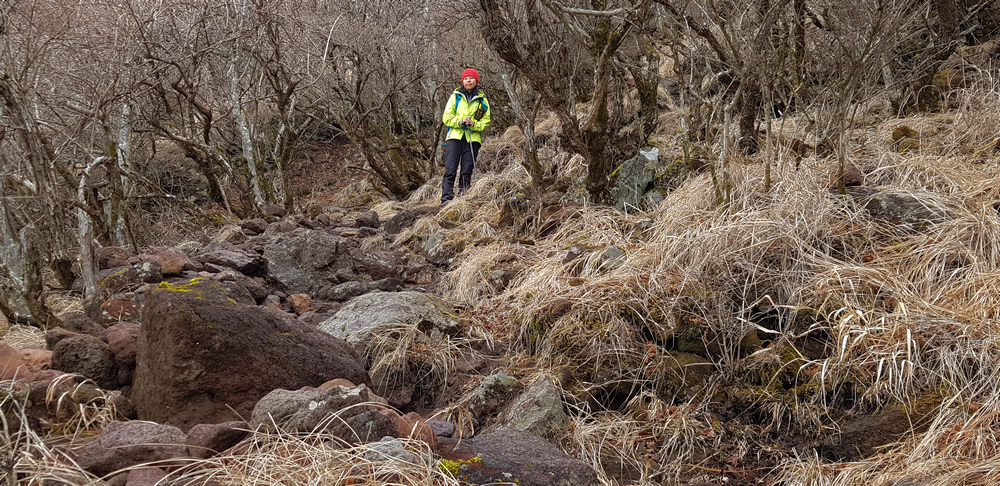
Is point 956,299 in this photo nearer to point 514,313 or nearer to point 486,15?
point 514,313

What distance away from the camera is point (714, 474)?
299 centimetres

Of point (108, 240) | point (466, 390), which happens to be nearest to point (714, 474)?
point (466, 390)

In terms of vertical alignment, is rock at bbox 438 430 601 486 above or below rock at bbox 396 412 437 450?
below

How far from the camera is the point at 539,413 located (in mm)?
3125

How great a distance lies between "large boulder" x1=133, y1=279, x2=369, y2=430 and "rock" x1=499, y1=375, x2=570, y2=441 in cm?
94

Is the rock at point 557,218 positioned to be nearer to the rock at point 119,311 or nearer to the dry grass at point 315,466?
the rock at point 119,311

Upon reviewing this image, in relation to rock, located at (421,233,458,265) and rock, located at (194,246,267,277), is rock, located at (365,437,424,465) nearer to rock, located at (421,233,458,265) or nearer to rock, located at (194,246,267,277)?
rock, located at (194,246,267,277)

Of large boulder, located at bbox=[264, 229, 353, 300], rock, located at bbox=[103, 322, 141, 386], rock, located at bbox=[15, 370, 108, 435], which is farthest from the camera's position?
large boulder, located at bbox=[264, 229, 353, 300]

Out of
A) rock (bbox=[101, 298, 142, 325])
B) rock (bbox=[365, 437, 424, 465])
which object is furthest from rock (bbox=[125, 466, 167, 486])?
rock (bbox=[101, 298, 142, 325])

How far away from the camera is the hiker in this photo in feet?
29.1

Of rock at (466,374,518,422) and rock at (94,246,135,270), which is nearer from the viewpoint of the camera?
rock at (466,374,518,422)

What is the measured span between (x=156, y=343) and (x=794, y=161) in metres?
4.18

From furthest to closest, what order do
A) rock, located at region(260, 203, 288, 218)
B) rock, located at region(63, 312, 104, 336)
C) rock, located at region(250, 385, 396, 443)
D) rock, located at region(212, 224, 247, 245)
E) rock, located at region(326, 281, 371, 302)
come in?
rock, located at region(260, 203, 288, 218) → rock, located at region(212, 224, 247, 245) → rock, located at region(326, 281, 371, 302) → rock, located at region(63, 312, 104, 336) → rock, located at region(250, 385, 396, 443)

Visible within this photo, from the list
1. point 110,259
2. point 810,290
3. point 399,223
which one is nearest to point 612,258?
point 810,290
